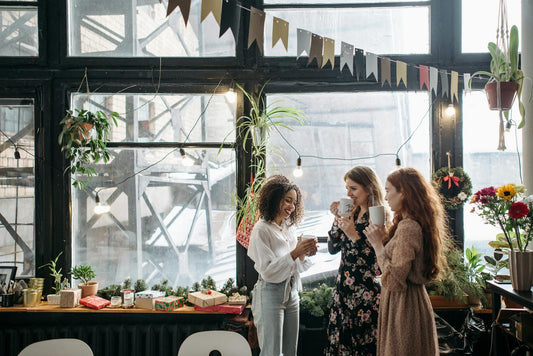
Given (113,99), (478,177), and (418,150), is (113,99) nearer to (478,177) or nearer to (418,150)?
(418,150)

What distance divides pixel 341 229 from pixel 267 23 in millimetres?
1946

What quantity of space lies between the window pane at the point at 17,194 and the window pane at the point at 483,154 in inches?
143

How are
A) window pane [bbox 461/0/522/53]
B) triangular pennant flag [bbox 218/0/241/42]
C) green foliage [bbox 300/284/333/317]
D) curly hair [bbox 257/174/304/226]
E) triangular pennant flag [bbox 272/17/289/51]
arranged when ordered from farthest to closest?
1. window pane [bbox 461/0/522/53]
2. green foliage [bbox 300/284/333/317]
3. curly hair [bbox 257/174/304/226]
4. triangular pennant flag [bbox 272/17/289/51]
5. triangular pennant flag [bbox 218/0/241/42]

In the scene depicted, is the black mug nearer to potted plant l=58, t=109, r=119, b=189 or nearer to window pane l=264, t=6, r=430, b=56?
potted plant l=58, t=109, r=119, b=189

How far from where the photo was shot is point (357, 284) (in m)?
2.22

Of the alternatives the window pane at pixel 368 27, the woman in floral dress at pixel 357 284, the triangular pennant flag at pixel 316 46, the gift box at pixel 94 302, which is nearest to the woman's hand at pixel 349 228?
the woman in floral dress at pixel 357 284

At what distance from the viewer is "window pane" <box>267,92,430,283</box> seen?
3344 mm

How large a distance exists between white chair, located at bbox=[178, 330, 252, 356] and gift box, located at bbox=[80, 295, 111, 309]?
123 centimetres

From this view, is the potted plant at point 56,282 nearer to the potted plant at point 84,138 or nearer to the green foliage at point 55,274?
the green foliage at point 55,274

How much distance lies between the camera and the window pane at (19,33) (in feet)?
11.2

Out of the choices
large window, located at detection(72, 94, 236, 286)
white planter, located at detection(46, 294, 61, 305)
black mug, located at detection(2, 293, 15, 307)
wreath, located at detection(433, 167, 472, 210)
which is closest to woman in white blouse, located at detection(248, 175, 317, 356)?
large window, located at detection(72, 94, 236, 286)

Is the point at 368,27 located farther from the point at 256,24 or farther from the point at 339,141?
the point at 256,24

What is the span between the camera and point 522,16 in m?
3.06

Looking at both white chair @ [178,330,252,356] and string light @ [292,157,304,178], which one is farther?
string light @ [292,157,304,178]
